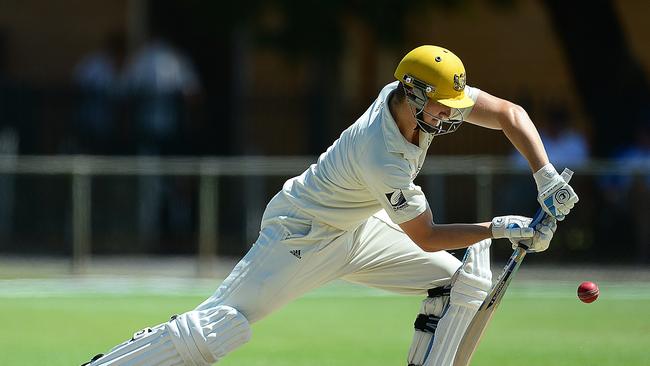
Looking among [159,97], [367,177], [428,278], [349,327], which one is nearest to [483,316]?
[428,278]

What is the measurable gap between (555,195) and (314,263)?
1.30 meters

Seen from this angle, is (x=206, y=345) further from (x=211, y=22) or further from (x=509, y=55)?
(x=509, y=55)

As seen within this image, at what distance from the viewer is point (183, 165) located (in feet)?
49.5

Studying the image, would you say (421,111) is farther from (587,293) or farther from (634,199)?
(634,199)

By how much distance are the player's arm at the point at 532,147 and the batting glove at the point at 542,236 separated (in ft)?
0.19

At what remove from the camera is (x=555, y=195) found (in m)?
6.55

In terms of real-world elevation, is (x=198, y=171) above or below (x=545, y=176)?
below

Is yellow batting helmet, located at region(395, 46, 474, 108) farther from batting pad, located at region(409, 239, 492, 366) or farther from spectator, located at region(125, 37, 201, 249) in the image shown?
spectator, located at region(125, 37, 201, 249)

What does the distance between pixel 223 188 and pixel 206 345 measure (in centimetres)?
865

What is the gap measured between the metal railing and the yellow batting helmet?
311 inches

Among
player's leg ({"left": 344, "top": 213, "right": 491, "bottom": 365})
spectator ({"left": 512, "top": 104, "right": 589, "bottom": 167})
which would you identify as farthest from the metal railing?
player's leg ({"left": 344, "top": 213, "right": 491, "bottom": 365})

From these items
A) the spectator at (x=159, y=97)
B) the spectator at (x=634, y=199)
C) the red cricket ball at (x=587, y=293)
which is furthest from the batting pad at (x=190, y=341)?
the spectator at (x=159, y=97)

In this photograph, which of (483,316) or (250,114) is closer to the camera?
(483,316)

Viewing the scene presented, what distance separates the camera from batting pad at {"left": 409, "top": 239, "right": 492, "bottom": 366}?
6.80m
